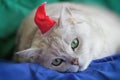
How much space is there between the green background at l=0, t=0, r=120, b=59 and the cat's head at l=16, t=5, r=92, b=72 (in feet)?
0.90

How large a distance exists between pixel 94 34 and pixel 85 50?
12 centimetres

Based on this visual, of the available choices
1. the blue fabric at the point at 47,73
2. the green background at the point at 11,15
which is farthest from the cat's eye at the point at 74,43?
the green background at the point at 11,15

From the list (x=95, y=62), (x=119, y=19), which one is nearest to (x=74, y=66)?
(x=95, y=62)

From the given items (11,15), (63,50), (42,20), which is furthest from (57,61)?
(11,15)

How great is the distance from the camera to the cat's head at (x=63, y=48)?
1.01 meters

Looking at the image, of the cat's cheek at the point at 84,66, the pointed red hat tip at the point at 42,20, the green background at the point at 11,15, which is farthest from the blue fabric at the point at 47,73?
the green background at the point at 11,15

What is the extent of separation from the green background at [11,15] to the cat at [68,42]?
0.10 metres

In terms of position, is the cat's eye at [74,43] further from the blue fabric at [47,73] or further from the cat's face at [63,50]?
the blue fabric at [47,73]

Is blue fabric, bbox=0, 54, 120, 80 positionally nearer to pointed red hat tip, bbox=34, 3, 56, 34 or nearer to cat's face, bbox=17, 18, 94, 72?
cat's face, bbox=17, 18, 94, 72

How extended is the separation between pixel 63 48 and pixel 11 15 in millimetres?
457

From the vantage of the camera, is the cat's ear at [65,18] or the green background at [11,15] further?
the green background at [11,15]

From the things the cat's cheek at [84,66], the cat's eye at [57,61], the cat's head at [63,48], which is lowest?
the cat's cheek at [84,66]

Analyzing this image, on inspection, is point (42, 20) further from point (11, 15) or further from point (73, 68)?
point (11, 15)

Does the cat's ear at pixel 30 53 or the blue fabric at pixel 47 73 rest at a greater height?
the cat's ear at pixel 30 53
